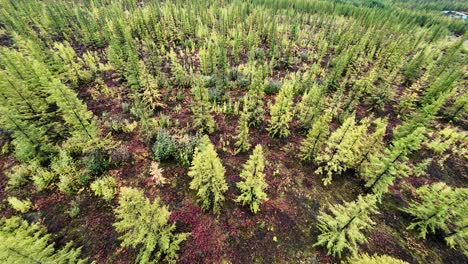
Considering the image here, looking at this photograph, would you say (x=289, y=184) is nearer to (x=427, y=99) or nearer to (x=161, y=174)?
(x=161, y=174)

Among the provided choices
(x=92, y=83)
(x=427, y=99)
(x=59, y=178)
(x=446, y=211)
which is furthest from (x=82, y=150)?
(x=427, y=99)

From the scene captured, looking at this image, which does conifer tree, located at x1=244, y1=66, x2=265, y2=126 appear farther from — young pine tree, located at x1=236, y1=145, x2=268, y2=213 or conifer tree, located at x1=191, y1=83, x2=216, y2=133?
young pine tree, located at x1=236, y1=145, x2=268, y2=213

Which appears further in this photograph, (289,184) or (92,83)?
(92,83)

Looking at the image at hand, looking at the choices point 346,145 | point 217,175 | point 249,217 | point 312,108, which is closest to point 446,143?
point 312,108

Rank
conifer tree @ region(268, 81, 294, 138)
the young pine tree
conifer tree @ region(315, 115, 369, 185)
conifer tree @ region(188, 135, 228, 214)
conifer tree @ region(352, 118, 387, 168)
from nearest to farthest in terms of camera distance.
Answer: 1. conifer tree @ region(188, 135, 228, 214)
2. the young pine tree
3. conifer tree @ region(352, 118, 387, 168)
4. conifer tree @ region(315, 115, 369, 185)
5. conifer tree @ region(268, 81, 294, 138)

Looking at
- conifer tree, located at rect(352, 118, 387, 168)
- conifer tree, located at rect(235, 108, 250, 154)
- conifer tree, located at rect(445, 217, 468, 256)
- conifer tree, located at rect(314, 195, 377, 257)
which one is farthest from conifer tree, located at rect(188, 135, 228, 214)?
conifer tree, located at rect(445, 217, 468, 256)

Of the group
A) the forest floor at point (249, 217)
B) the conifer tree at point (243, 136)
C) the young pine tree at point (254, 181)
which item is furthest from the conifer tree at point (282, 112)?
the young pine tree at point (254, 181)

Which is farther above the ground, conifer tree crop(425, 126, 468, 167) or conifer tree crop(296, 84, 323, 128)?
conifer tree crop(296, 84, 323, 128)
